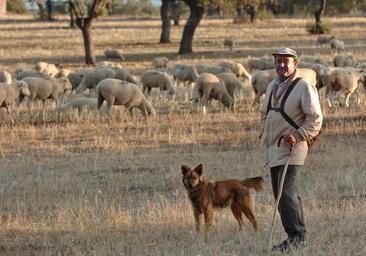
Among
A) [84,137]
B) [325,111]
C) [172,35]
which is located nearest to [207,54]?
[172,35]

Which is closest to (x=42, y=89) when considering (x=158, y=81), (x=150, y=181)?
(x=158, y=81)

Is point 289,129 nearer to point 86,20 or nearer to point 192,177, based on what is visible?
point 192,177

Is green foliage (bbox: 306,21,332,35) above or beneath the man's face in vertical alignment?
beneath

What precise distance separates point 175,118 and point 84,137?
119 inches

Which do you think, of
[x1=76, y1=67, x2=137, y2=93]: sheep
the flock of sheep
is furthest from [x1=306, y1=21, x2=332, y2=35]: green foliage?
[x1=76, y1=67, x2=137, y2=93]: sheep

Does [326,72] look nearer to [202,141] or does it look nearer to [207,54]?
[202,141]

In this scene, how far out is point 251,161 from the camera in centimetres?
1276

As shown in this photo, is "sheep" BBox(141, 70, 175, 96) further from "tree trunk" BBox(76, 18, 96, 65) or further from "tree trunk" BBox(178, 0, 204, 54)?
"tree trunk" BBox(178, 0, 204, 54)

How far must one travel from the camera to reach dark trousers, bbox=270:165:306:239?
7.44 metres

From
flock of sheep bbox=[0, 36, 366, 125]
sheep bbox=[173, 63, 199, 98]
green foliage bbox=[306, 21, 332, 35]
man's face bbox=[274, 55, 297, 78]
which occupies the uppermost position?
man's face bbox=[274, 55, 297, 78]

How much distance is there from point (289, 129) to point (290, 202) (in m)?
0.74

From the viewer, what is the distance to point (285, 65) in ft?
24.2

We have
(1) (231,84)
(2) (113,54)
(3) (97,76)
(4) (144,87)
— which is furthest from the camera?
(2) (113,54)

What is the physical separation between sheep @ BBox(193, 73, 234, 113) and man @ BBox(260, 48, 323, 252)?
12632 millimetres
